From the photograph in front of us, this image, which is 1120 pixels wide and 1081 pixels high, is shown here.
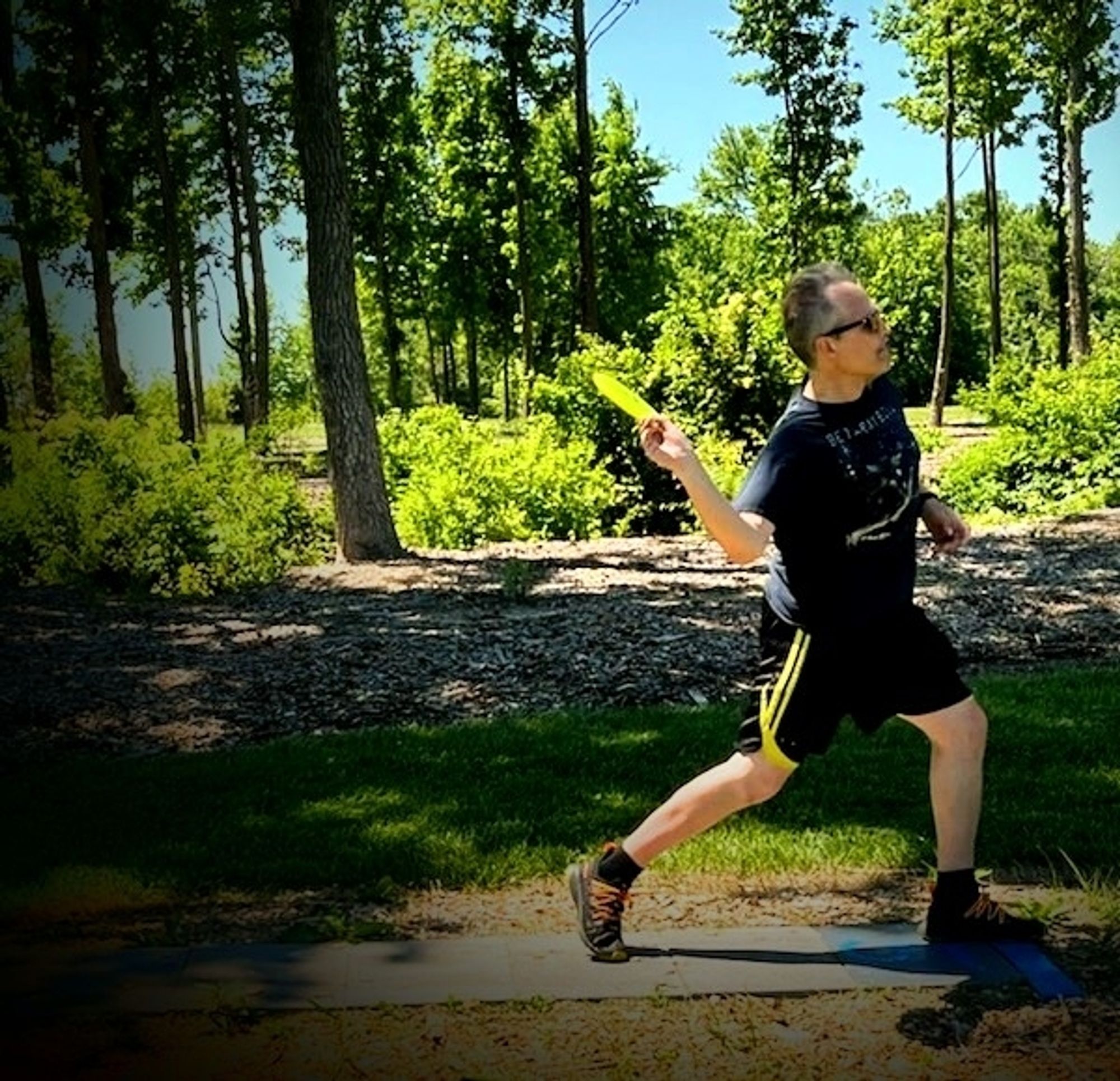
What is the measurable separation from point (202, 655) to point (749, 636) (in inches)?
103

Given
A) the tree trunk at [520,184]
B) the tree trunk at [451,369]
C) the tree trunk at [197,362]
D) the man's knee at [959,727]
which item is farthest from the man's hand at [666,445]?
the tree trunk at [451,369]

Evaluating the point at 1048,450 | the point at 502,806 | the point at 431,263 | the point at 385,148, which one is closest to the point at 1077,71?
the point at 1048,450

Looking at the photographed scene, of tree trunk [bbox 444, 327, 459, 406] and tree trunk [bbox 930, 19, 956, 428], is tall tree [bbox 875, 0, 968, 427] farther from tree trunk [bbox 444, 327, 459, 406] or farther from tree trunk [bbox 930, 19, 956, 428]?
tree trunk [bbox 444, 327, 459, 406]

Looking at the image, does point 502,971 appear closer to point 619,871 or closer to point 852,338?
point 619,871

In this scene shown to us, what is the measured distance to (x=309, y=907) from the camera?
361cm

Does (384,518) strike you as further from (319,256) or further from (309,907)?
(309,907)

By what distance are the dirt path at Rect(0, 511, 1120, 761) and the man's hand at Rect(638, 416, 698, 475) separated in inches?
128

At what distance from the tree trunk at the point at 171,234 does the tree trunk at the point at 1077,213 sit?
6.91m

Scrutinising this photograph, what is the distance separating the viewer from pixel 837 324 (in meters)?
2.89

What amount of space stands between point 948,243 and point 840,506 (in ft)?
66.7

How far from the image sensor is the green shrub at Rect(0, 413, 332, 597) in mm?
9031

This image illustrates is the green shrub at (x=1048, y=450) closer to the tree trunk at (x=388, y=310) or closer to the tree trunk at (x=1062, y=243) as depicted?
the tree trunk at (x=1062, y=243)

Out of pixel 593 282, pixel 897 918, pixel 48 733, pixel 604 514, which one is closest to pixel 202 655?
pixel 48 733

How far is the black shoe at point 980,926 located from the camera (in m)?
3.10
